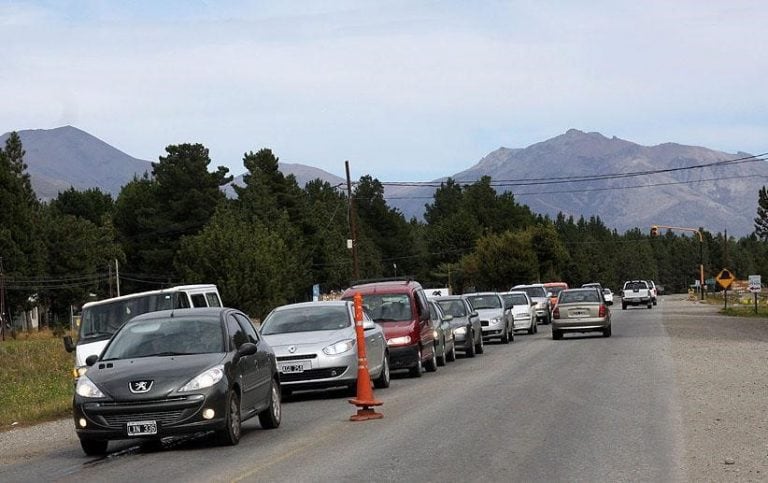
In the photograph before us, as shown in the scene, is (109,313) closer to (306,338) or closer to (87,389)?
(306,338)

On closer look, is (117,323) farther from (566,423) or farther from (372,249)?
(372,249)

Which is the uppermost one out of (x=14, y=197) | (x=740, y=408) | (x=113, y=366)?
(x=14, y=197)

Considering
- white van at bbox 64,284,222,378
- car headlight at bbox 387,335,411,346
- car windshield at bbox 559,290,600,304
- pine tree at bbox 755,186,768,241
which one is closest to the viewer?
white van at bbox 64,284,222,378

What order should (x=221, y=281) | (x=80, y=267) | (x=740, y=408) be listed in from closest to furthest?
1. (x=740, y=408)
2. (x=221, y=281)
3. (x=80, y=267)

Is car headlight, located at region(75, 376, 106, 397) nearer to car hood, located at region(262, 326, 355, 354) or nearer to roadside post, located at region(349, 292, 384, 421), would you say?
roadside post, located at region(349, 292, 384, 421)

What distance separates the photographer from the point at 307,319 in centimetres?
2142

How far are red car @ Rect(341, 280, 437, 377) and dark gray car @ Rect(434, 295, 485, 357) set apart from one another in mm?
5195

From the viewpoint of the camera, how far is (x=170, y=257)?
111 m

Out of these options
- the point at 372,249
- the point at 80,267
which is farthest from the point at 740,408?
the point at 372,249

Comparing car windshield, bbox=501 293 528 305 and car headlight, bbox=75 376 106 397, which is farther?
car windshield, bbox=501 293 528 305

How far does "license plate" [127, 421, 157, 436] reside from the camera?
13.2 meters

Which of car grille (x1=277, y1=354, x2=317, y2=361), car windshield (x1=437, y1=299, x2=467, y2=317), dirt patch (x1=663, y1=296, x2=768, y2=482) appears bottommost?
dirt patch (x1=663, y1=296, x2=768, y2=482)

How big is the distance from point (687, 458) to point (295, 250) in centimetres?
10144

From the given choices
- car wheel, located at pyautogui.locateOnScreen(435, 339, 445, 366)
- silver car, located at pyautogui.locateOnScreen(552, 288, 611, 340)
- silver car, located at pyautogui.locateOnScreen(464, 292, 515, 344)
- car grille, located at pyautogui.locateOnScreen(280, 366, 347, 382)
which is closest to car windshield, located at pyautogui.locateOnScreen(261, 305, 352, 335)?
car grille, located at pyautogui.locateOnScreen(280, 366, 347, 382)
